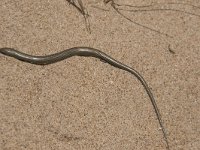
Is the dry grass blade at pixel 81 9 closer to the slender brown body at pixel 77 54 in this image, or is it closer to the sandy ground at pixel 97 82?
the sandy ground at pixel 97 82

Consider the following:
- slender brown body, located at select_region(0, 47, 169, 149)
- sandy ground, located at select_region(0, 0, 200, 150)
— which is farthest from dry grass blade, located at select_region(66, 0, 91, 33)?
Result: slender brown body, located at select_region(0, 47, 169, 149)

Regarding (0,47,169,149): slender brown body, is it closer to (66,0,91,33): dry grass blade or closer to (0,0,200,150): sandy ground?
(0,0,200,150): sandy ground

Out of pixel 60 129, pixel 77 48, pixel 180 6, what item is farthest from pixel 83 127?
pixel 180 6

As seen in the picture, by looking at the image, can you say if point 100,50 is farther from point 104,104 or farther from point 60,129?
point 60,129

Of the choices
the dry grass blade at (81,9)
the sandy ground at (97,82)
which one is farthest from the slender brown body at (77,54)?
the dry grass blade at (81,9)

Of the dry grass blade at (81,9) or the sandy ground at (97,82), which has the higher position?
the dry grass blade at (81,9)

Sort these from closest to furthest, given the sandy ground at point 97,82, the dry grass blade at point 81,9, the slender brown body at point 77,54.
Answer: the sandy ground at point 97,82, the slender brown body at point 77,54, the dry grass blade at point 81,9

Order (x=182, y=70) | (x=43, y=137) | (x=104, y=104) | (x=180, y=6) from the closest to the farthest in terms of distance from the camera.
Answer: (x=43, y=137)
(x=104, y=104)
(x=182, y=70)
(x=180, y=6)

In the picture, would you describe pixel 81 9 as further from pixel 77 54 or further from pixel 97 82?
pixel 97 82
